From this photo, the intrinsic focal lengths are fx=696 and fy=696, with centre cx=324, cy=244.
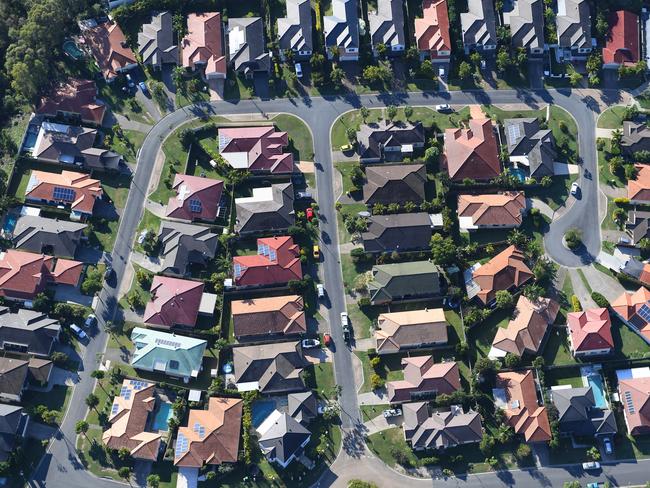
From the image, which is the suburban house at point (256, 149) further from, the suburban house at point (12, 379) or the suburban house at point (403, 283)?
the suburban house at point (12, 379)

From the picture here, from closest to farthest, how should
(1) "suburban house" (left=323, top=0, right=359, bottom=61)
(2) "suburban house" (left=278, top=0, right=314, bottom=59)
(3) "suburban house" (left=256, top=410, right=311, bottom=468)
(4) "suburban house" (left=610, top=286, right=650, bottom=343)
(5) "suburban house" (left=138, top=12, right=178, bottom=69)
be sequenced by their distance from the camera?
(3) "suburban house" (left=256, top=410, right=311, bottom=468) → (4) "suburban house" (left=610, top=286, right=650, bottom=343) → (5) "suburban house" (left=138, top=12, right=178, bottom=69) → (2) "suburban house" (left=278, top=0, right=314, bottom=59) → (1) "suburban house" (left=323, top=0, right=359, bottom=61)

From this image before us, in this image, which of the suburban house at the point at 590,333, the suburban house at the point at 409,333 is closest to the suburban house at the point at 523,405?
the suburban house at the point at 590,333

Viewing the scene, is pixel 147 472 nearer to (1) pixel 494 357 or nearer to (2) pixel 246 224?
(2) pixel 246 224

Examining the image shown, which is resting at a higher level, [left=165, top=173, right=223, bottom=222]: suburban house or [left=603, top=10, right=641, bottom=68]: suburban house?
[left=603, top=10, right=641, bottom=68]: suburban house

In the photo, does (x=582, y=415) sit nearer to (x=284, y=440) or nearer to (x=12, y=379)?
(x=284, y=440)

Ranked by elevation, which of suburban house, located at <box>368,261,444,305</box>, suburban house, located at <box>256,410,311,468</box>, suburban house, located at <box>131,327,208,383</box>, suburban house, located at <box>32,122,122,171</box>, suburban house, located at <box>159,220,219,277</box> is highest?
suburban house, located at <box>32,122,122,171</box>

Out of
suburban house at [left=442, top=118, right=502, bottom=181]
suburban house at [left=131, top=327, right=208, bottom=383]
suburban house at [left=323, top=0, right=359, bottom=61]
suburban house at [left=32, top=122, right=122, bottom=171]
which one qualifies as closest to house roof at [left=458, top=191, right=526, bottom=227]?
suburban house at [left=442, top=118, right=502, bottom=181]

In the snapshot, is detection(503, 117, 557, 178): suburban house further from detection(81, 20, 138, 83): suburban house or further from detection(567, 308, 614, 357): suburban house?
detection(81, 20, 138, 83): suburban house
